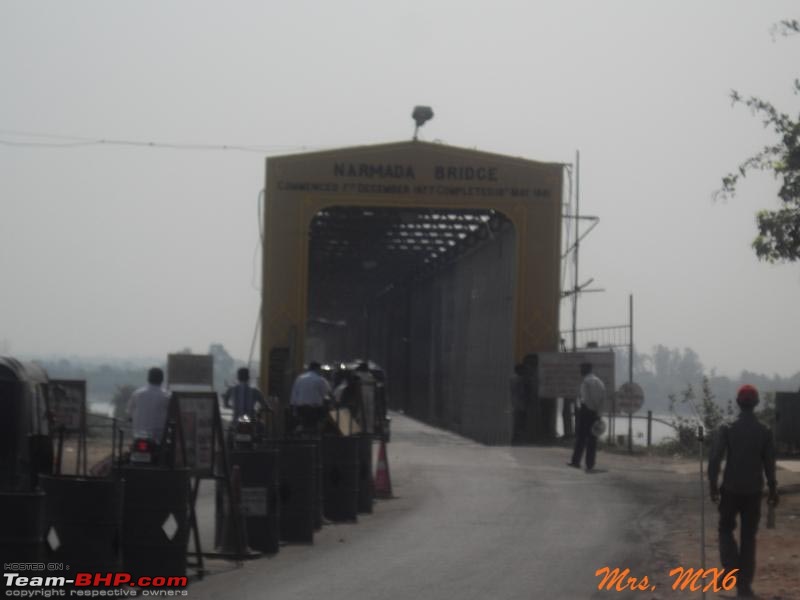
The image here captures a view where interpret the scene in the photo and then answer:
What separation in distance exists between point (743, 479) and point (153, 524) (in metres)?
5.15

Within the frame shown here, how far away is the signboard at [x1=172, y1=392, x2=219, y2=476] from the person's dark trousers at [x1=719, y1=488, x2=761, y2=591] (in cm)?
513

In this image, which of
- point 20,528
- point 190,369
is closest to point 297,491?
point 20,528

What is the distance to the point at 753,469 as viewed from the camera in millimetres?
12211

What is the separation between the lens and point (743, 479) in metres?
12.2

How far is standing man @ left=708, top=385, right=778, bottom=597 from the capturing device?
39.8ft

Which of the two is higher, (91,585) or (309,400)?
(309,400)

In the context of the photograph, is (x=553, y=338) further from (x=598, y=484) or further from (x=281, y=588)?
(x=281, y=588)

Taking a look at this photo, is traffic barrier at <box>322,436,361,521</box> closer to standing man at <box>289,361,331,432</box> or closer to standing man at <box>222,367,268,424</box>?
standing man at <box>222,367,268,424</box>

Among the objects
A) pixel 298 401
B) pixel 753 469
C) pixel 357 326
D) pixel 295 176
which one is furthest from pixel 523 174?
pixel 357 326

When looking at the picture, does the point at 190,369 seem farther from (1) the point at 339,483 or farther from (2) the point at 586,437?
(1) the point at 339,483

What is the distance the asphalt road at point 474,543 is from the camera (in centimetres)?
1195

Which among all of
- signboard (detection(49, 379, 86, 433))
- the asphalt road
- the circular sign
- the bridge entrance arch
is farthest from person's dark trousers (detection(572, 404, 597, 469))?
the bridge entrance arch

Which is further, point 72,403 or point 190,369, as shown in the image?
point 190,369

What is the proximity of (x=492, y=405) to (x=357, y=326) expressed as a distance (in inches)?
1911
